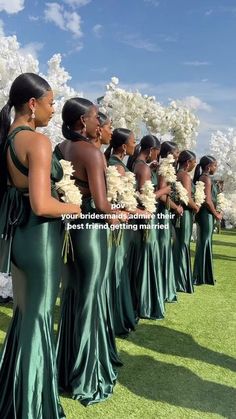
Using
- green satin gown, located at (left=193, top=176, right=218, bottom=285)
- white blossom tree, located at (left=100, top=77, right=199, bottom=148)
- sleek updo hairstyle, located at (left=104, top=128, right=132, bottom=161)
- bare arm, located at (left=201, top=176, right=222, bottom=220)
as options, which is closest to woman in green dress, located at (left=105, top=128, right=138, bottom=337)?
sleek updo hairstyle, located at (left=104, top=128, right=132, bottom=161)

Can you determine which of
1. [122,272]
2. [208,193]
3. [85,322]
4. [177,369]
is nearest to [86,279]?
[85,322]

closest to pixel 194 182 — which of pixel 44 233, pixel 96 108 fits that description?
pixel 96 108

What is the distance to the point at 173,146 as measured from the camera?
8555 millimetres

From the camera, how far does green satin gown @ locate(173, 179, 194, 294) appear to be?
9.50 metres

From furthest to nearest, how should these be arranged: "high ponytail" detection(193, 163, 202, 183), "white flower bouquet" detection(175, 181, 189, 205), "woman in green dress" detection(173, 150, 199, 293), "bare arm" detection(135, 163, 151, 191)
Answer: "high ponytail" detection(193, 163, 202, 183) → "woman in green dress" detection(173, 150, 199, 293) → "white flower bouquet" detection(175, 181, 189, 205) → "bare arm" detection(135, 163, 151, 191)

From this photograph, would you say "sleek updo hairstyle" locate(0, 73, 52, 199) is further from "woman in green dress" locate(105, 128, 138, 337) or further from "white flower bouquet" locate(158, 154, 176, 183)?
"white flower bouquet" locate(158, 154, 176, 183)

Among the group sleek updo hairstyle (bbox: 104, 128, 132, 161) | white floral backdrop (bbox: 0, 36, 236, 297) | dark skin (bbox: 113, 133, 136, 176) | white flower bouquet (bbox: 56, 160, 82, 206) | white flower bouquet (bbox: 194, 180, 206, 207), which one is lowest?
white flower bouquet (bbox: 56, 160, 82, 206)

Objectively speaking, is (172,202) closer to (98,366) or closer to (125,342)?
(125,342)

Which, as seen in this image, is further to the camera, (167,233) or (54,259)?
(167,233)

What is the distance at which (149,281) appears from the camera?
7766 millimetres

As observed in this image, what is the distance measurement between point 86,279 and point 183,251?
17.3 feet

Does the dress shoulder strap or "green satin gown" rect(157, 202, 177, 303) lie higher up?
the dress shoulder strap

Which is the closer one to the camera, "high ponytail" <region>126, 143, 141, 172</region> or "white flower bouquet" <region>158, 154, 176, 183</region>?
"high ponytail" <region>126, 143, 141, 172</region>

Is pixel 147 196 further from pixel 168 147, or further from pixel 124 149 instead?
pixel 168 147
